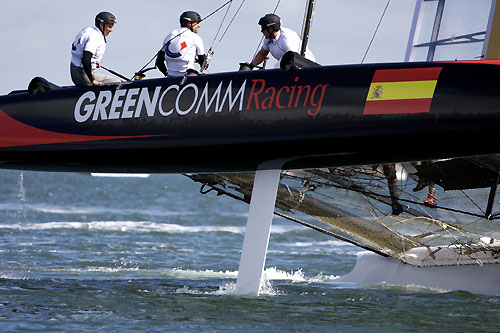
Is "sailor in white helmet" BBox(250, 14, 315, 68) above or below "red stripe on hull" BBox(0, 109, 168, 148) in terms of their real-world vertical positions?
above

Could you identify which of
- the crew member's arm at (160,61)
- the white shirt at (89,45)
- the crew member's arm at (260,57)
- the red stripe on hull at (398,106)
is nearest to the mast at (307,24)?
the crew member's arm at (260,57)

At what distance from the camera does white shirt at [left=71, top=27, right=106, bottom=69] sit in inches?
283

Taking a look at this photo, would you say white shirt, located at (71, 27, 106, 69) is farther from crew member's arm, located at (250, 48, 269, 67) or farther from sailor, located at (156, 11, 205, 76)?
crew member's arm, located at (250, 48, 269, 67)

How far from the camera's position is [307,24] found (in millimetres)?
7504

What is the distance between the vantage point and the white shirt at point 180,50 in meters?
7.36

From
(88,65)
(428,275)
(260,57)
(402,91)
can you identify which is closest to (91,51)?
(88,65)

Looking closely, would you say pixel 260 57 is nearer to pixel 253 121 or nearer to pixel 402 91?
pixel 253 121

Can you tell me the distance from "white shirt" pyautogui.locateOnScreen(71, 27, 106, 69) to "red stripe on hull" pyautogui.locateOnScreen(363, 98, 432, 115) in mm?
2597

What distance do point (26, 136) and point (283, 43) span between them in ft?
7.65

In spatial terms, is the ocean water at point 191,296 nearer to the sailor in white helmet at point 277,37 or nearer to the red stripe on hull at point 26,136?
the red stripe on hull at point 26,136

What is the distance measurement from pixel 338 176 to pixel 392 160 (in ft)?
4.22

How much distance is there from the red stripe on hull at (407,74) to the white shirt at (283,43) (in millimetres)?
1404

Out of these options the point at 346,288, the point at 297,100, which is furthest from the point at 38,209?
the point at 297,100

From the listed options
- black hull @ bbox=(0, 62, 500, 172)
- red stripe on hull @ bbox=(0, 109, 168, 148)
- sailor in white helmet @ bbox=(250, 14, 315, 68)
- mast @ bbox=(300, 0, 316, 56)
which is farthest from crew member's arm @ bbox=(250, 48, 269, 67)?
red stripe on hull @ bbox=(0, 109, 168, 148)
